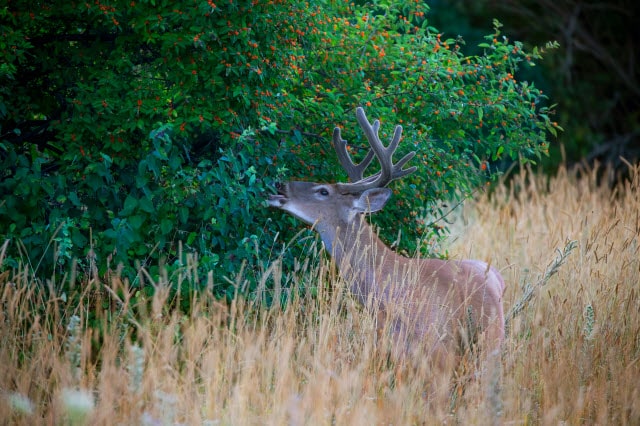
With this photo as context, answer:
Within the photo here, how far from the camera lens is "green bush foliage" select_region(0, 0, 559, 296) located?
5238 millimetres

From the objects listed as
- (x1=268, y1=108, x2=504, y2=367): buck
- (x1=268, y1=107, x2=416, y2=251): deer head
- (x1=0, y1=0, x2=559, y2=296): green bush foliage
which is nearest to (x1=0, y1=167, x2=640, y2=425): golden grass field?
(x1=268, y1=108, x2=504, y2=367): buck

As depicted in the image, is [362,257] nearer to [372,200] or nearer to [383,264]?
[383,264]

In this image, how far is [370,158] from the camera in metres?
6.19

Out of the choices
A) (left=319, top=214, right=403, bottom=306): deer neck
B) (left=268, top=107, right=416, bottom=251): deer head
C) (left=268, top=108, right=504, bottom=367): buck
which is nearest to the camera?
(left=268, top=108, right=504, bottom=367): buck

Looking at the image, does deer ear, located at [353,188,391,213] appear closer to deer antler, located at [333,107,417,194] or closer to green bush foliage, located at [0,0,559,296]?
deer antler, located at [333,107,417,194]

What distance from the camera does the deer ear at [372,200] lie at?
5.84 meters

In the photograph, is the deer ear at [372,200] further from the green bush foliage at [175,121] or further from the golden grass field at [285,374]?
the golden grass field at [285,374]

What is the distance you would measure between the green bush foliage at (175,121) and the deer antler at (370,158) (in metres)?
0.33

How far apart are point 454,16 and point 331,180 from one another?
1041 centimetres

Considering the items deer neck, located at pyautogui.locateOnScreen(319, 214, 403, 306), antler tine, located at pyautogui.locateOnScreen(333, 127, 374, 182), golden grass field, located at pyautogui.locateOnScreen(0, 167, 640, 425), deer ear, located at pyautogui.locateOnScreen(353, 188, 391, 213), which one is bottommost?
golden grass field, located at pyautogui.locateOnScreen(0, 167, 640, 425)

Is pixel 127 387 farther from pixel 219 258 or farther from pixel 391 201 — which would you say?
pixel 391 201

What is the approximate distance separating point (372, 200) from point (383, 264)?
48 centimetres

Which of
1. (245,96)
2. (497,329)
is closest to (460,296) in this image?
(497,329)

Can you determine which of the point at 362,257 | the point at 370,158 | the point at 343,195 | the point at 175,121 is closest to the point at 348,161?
the point at 370,158
